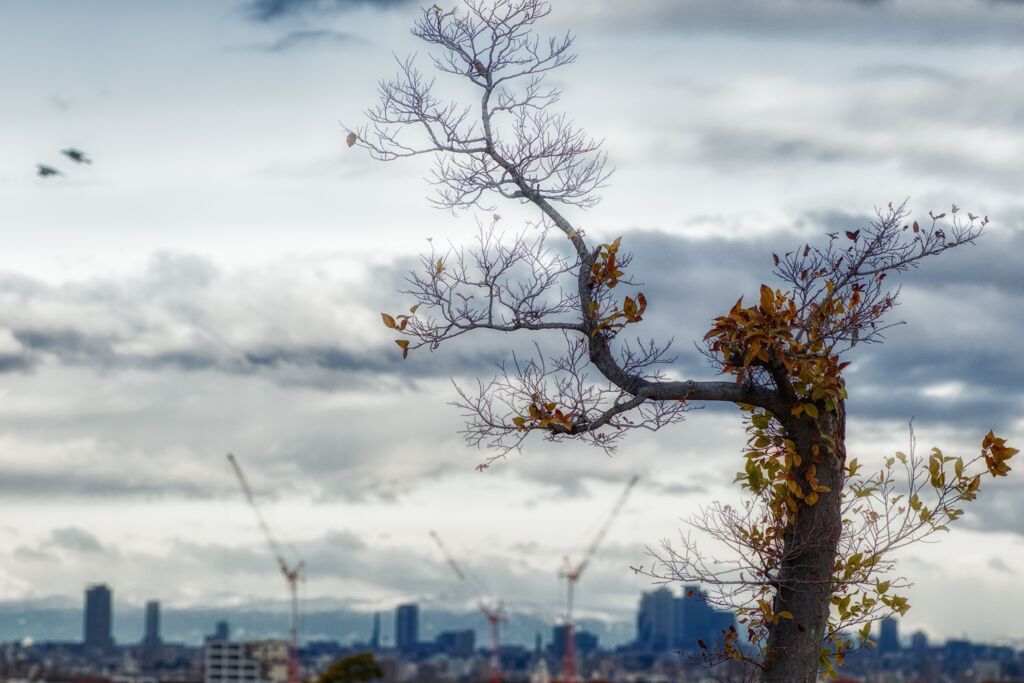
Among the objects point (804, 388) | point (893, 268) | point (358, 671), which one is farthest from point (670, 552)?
point (358, 671)

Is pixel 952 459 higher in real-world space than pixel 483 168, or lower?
lower

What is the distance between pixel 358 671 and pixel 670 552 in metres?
76.2

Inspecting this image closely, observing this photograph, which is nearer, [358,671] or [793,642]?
[793,642]

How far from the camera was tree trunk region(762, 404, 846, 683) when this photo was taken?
1069cm

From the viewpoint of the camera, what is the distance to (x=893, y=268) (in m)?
11.0

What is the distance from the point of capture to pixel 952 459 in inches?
435

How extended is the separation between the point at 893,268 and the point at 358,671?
7663 cm

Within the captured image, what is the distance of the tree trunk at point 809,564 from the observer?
10.7 meters

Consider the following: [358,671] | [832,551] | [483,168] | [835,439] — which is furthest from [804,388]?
[358,671]

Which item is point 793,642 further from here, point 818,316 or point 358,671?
point 358,671

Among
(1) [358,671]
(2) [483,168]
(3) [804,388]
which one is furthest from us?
(1) [358,671]

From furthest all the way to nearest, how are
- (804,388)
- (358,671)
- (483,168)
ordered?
(358,671)
(483,168)
(804,388)

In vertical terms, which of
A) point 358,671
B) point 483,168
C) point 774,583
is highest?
point 483,168

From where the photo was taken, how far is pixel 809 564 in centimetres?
1079
